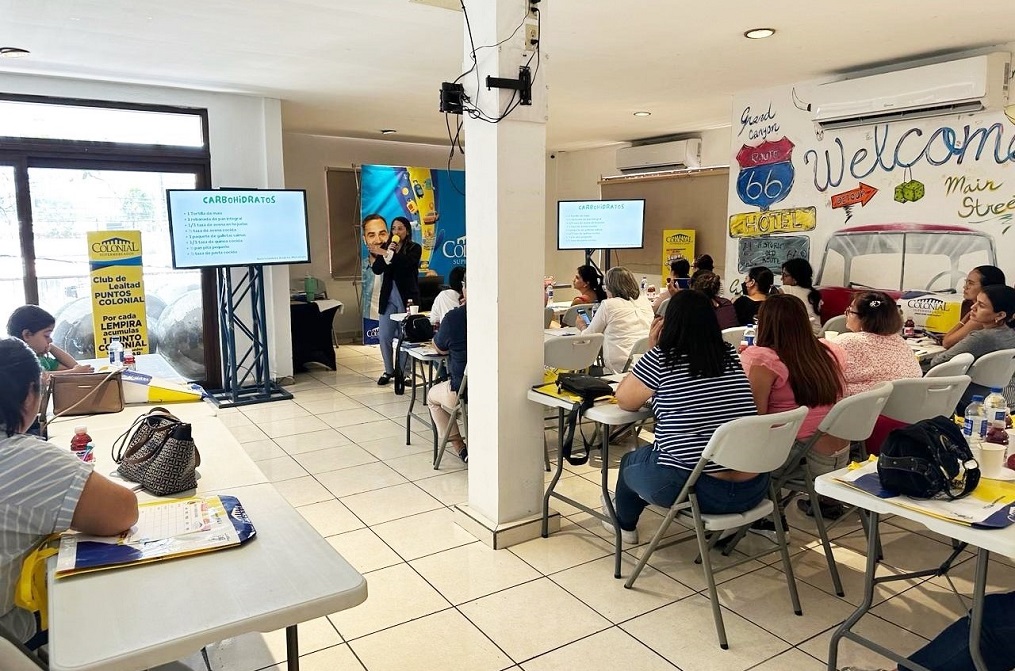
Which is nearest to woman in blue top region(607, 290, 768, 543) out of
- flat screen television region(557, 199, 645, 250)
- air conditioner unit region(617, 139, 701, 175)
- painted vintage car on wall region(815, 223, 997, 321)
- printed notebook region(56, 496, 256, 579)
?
printed notebook region(56, 496, 256, 579)

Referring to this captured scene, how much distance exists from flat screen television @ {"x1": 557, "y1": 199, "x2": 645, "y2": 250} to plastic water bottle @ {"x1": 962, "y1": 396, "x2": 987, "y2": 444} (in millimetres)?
6049

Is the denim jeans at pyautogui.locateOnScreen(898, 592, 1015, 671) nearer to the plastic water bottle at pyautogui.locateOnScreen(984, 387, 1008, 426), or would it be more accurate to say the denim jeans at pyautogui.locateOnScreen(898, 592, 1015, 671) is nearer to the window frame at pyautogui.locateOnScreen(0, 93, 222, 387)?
the plastic water bottle at pyautogui.locateOnScreen(984, 387, 1008, 426)

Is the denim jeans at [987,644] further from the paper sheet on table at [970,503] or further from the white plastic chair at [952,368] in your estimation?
the white plastic chair at [952,368]

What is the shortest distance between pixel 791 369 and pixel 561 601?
136cm

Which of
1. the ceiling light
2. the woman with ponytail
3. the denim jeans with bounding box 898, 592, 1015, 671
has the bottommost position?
the denim jeans with bounding box 898, 592, 1015, 671

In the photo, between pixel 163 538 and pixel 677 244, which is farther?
pixel 677 244

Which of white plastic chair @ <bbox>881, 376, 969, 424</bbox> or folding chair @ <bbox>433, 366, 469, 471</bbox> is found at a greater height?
white plastic chair @ <bbox>881, 376, 969, 424</bbox>

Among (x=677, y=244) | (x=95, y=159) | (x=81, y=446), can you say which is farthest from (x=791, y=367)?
(x=677, y=244)

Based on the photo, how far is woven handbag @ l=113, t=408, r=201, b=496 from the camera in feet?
6.55

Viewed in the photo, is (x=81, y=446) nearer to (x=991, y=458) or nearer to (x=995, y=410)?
(x=991, y=458)

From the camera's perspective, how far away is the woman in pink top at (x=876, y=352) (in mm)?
3254

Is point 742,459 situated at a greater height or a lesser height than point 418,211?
lesser

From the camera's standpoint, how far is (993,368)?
357 centimetres

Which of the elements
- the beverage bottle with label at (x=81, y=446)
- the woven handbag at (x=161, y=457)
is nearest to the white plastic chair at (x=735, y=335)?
the woven handbag at (x=161, y=457)
